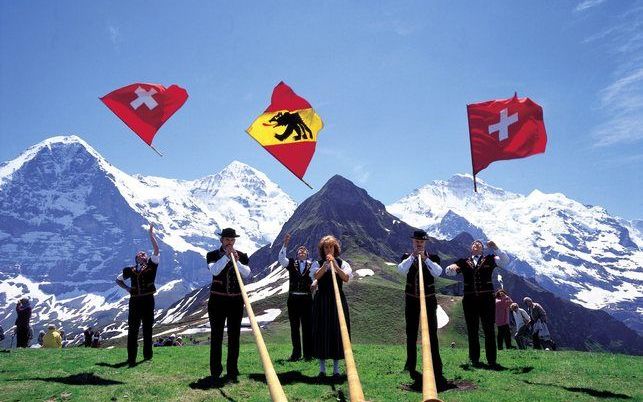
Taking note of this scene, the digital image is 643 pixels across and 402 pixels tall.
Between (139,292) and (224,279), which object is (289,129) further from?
(224,279)

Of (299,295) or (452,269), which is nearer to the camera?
(452,269)

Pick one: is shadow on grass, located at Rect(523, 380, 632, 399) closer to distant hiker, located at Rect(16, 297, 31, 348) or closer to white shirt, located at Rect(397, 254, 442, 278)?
white shirt, located at Rect(397, 254, 442, 278)

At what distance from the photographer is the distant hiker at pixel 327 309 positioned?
13.1 m

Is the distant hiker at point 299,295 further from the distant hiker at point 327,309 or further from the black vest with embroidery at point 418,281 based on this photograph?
the black vest with embroidery at point 418,281

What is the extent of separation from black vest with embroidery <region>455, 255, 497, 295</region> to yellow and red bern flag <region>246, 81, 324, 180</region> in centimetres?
629

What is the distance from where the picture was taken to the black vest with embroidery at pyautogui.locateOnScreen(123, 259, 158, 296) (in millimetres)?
16484

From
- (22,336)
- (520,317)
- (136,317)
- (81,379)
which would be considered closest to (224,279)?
(136,317)

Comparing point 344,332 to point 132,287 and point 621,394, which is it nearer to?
point 621,394

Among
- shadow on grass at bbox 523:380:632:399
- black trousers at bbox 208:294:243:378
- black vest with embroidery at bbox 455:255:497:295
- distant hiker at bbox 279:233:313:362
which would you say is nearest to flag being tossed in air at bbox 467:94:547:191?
black vest with embroidery at bbox 455:255:497:295

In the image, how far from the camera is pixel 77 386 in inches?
519

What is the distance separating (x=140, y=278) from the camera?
1659 centimetres

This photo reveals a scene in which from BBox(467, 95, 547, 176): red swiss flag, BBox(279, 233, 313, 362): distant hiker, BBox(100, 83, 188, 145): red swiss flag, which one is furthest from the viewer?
BBox(100, 83, 188, 145): red swiss flag

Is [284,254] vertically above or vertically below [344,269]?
above

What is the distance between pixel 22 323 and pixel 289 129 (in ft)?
64.7
